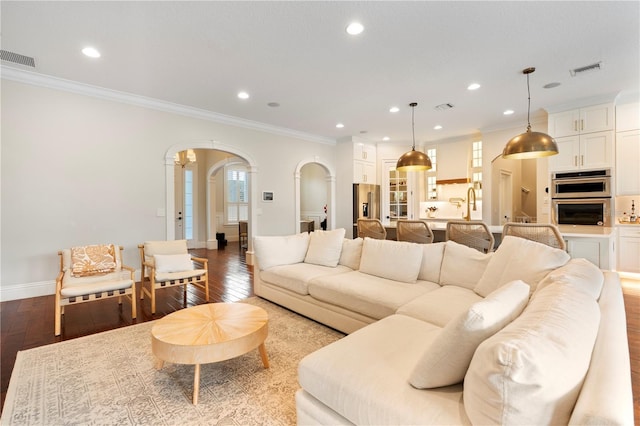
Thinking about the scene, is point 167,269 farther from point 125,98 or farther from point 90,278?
point 125,98

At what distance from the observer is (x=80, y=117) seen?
13.8 feet

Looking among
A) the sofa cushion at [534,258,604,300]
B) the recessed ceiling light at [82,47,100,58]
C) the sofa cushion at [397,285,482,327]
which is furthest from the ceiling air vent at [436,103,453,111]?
the recessed ceiling light at [82,47,100,58]

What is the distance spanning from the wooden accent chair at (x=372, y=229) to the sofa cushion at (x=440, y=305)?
1.96m

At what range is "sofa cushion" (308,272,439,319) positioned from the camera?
248cm

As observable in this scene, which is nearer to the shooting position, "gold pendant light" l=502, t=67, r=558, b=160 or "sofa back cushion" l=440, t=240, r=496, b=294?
"sofa back cushion" l=440, t=240, r=496, b=294

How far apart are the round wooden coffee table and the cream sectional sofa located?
0.66 m

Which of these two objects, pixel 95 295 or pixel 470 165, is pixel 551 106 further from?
pixel 95 295

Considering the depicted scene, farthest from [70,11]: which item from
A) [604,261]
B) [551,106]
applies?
[551,106]

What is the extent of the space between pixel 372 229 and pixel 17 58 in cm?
502

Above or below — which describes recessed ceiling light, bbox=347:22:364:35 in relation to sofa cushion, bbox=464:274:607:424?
above

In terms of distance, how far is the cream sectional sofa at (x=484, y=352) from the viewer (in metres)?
0.85

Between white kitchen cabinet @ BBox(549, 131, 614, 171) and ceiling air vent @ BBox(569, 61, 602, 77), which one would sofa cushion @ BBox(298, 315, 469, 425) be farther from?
white kitchen cabinet @ BBox(549, 131, 614, 171)

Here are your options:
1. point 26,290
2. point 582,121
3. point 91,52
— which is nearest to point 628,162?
point 582,121

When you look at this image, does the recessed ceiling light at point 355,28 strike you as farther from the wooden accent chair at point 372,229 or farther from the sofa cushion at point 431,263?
the wooden accent chair at point 372,229
